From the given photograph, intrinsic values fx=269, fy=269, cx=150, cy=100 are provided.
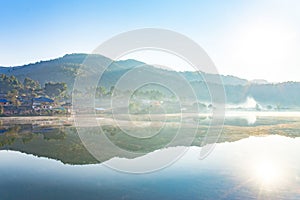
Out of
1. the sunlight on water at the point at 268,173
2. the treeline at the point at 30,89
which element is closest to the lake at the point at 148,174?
the sunlight on water at the point at 268,173

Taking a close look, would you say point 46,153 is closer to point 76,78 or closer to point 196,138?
point 196,138

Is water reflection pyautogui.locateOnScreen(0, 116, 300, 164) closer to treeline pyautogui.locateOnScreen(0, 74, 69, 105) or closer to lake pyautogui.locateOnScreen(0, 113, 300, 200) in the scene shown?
lake pyautogui.locateOnScreen(0, 113, 300, 200)

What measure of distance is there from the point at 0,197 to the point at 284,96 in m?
171

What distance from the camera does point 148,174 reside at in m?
16.1

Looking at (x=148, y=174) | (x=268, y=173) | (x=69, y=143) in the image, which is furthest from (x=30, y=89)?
(x=268, y=173)

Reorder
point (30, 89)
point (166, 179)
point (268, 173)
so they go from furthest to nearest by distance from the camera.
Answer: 1. point (30, 89)
2. point (268, 173)
3. point (166, 179)

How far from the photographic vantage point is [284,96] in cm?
15962

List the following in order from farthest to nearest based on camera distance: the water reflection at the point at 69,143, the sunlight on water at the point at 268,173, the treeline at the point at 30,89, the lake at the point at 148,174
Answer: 1. the treeline at the point at 30,89
2. the water reflection at the point at 69,143
3. the sunlight on water at the point at 268,173
4. the lake at the point at 148,174

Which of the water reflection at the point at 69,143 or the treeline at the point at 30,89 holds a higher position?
the treeline at the point at 30,89

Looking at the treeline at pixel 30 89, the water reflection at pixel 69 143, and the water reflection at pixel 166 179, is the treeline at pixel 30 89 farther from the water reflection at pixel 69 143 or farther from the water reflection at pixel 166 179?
the water reflection at pixel 166 179

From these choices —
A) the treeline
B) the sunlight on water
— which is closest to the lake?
the sunlight on water

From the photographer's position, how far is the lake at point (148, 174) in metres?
12.4

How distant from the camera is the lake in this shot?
1245 centimetres

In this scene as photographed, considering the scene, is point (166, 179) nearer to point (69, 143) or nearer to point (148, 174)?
point (148, 174)
